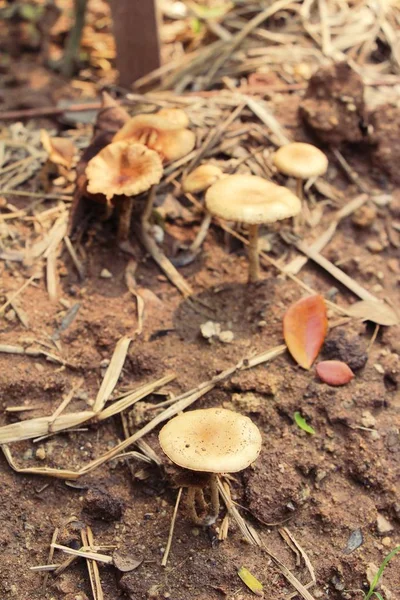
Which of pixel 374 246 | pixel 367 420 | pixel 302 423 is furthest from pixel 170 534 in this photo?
pixel 374 246

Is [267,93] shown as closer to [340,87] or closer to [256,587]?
[340,87]

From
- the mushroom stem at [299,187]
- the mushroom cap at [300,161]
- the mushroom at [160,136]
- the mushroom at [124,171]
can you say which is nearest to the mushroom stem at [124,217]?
the mushroom at [124,171]

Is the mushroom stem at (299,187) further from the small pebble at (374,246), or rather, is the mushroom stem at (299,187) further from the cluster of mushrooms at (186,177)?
the small pebble at (374,246)

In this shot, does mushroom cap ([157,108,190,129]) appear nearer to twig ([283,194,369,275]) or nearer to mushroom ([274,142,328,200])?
mushroom ([274,142,328,200])

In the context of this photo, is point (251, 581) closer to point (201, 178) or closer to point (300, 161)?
point (201, 178)

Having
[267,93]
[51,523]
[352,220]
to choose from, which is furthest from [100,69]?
[51,523]

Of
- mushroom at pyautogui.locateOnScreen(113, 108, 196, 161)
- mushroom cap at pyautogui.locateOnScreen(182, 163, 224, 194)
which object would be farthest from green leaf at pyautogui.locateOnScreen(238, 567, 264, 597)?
mushroom at pyautogui.locateOnScreen(113, 108, 196, 161)
